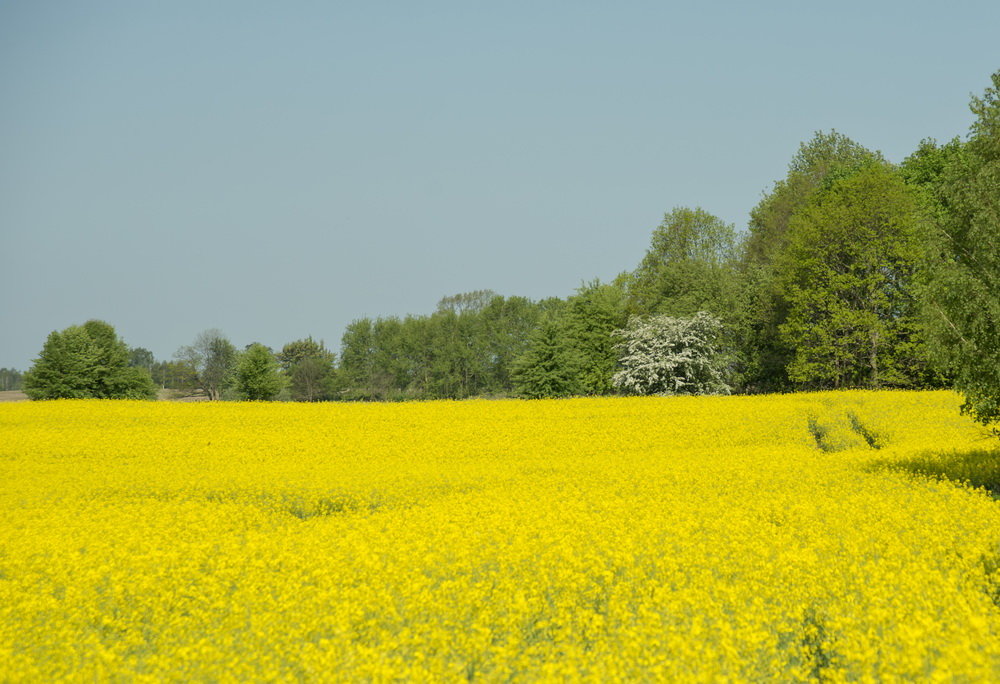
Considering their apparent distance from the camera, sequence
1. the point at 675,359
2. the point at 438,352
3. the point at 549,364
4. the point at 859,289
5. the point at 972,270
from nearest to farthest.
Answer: the point at 972,270 < the point at 859,289 < the point at 675,359 < the point at 549,364 < the point at 438,352

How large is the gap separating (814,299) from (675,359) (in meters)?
9.33

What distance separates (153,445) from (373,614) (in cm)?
2055

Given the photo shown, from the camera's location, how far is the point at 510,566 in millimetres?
10781

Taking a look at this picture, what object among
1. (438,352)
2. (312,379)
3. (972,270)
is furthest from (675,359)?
(312,379)

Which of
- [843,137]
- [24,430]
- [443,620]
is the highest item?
[843,137]

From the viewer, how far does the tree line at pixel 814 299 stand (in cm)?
1888

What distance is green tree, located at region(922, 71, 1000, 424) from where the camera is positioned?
18109mm

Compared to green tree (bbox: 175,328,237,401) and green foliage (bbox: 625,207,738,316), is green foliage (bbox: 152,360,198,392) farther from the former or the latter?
green foliage (bbox: 625,207,738,316)

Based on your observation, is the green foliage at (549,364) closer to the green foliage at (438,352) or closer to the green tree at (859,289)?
the green tree at (859,289)

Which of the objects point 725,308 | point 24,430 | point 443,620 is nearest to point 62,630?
point 443,620

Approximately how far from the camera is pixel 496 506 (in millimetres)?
14750

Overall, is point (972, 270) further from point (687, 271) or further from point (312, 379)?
point (312, 379)

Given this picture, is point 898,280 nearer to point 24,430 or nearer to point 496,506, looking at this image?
point 496,506

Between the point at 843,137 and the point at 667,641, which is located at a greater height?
the point at 843,137
